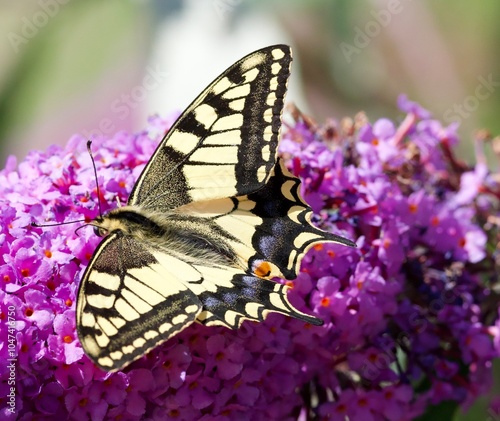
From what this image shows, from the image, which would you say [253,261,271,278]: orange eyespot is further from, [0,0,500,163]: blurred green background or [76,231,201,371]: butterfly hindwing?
[0,0,500,163]: blurred green background

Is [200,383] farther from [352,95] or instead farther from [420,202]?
[352,95]

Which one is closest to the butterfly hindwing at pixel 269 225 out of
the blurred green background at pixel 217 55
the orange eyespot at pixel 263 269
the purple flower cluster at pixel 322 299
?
the orange eyespot at pixel 263 269

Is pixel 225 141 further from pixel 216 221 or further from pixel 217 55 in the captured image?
pixel 217 55

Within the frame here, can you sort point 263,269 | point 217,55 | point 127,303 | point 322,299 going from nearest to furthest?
point 127,303, point 263,269, point 322,299, point 217,55

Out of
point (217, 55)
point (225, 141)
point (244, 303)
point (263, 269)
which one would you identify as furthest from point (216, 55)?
point (244, 303)

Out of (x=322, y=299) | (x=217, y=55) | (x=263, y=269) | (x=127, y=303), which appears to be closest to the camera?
(x=127, y=303)
